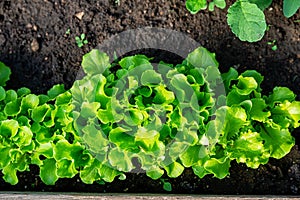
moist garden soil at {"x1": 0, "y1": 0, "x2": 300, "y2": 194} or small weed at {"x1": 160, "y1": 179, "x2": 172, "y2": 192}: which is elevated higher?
moist garden soil at {"x1": 0, "y1": 0, "x2": 300, "y2": 194}

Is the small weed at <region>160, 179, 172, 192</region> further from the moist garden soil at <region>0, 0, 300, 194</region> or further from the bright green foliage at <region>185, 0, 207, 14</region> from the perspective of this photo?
the bright green foliage at <region>185, 0, 207, 14</region>

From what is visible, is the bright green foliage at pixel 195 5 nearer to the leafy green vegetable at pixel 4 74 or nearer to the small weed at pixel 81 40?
the small weed at pixel 81 40

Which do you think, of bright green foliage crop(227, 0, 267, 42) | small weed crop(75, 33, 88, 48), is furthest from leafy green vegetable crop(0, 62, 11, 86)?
bright green foliage crop(227, 0, 267, 42)

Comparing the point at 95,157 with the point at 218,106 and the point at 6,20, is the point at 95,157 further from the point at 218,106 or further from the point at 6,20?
the point at 6,20

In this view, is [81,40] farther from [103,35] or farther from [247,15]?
[247,15]

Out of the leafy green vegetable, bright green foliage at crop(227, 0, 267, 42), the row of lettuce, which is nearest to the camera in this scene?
the row of lettuce

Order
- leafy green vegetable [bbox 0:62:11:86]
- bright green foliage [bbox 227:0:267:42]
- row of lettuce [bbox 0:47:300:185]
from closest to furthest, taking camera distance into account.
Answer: row of lettuce [bbox 0:47:300:185] < bright green foliage [bbox 227:0:267:42] < leafy green vegetable [bbox 0:62:11:86]

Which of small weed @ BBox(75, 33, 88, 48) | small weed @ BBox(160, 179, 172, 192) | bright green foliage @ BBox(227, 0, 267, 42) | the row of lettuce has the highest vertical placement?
bright green foliage @ BBox(227, 0, 267, 42)

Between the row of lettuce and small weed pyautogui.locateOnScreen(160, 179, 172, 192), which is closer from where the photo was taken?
the row of lettuce
